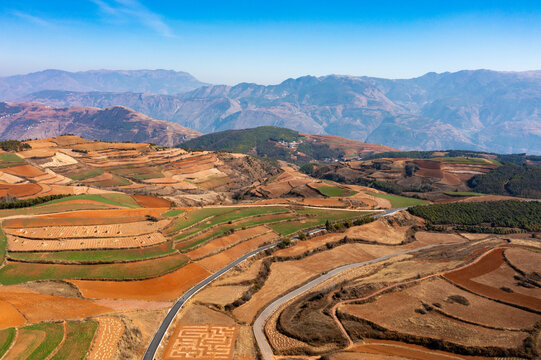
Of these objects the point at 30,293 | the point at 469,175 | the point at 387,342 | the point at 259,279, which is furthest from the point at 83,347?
the point at 469,175

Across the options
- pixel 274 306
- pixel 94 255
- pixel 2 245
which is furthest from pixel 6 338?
pixel 274 306

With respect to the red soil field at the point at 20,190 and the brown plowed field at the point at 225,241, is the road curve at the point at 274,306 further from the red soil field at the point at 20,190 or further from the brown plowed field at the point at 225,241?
the red soil field at the point at 20,190

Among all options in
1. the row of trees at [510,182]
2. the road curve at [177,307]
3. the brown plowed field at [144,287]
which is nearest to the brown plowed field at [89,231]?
the brown plowed field at [144,287]

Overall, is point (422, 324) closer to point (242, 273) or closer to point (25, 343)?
point (242, 273)

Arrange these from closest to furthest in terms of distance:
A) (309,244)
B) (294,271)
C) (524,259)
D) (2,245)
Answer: (2,245), (294,271), (524,259), (309,244)

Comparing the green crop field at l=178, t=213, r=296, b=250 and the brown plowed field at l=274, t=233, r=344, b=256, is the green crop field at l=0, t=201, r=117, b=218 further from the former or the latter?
the brown plowed field at l=274, t=233, r=344, b=256

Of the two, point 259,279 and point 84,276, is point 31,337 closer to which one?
point 84,276
